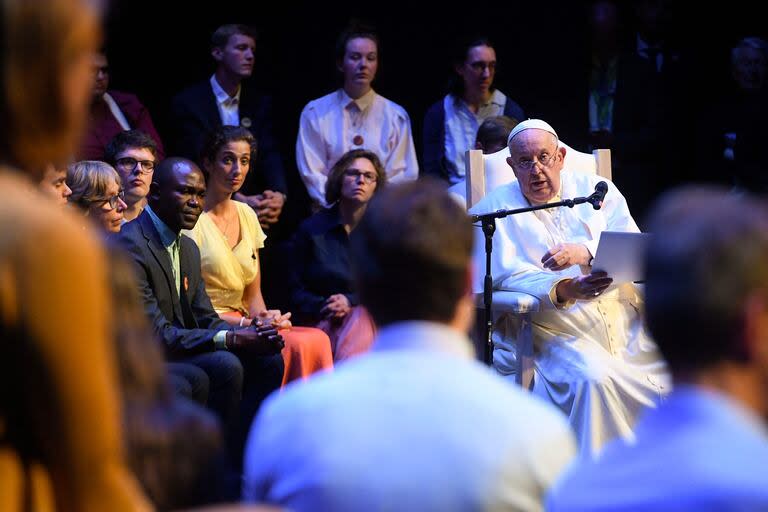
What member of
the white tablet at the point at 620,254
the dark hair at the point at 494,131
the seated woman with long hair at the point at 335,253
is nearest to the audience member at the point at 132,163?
the seated woman with long hair at the point at 335,253

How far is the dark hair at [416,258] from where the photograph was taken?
156cm

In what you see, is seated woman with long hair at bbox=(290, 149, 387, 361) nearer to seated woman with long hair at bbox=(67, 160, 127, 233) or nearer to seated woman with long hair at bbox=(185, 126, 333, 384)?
seated woman with long hair at bbox=(185, 126, 333, 384)

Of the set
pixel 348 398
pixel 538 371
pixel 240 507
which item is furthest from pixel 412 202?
pixel 538 371

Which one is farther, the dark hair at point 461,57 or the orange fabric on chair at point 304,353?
the dark hair at point 461,57

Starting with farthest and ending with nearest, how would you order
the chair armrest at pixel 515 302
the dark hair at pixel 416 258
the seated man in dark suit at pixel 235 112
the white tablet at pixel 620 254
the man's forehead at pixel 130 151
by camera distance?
the seated man in dark suit at pixel 235 112
the man's forehead at pixel 130 151
the chair armrest at pixel 515 302
the white tablet at pixel 620 254
the dark hair at pixel 416 258

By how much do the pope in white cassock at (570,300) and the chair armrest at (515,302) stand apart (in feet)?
0.23

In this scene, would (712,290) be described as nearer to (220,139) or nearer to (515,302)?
(515,302)

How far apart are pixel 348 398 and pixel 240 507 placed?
1.11 ft

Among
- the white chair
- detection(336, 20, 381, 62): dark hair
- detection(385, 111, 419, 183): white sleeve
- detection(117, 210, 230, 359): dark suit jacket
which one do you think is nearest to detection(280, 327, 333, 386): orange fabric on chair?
detection(117, 210, 230, 359): dark suit jacket

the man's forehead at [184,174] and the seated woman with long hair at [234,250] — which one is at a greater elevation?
the man's forehead at [184,174]

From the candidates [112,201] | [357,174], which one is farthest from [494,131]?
[112,201]

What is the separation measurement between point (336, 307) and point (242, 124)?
143 centimetres

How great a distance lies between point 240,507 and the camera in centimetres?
118

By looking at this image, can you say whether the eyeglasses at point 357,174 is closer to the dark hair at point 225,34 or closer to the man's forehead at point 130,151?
the man's forehead at point 130,151
